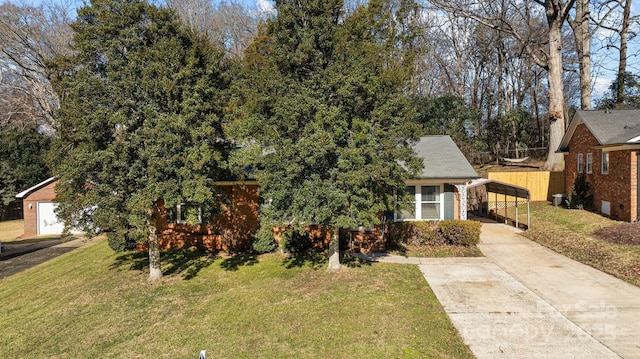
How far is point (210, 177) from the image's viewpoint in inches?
396

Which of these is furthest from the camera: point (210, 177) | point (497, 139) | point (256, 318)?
point (497, 139)

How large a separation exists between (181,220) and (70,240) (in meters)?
11.1

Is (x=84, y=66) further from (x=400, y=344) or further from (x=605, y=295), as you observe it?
(x=605, y=295)

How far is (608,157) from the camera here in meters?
15.6

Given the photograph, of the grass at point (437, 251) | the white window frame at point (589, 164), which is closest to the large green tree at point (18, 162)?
the grass at point (437, 251)

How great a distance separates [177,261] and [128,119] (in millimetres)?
5924

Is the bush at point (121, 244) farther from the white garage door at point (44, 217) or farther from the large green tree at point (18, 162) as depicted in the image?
the large green tree at point (18, 162)

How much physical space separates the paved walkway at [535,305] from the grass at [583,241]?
0.51 m

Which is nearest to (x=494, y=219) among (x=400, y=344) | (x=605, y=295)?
(x=605, y=295)

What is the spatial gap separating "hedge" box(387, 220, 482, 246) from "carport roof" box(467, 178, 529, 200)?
418 cm

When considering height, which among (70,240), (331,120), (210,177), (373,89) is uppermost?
(373,89)

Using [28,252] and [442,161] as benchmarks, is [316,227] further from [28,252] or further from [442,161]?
[28,252]

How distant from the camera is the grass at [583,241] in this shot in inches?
380

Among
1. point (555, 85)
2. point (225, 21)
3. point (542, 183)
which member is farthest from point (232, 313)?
point (225, 21)
